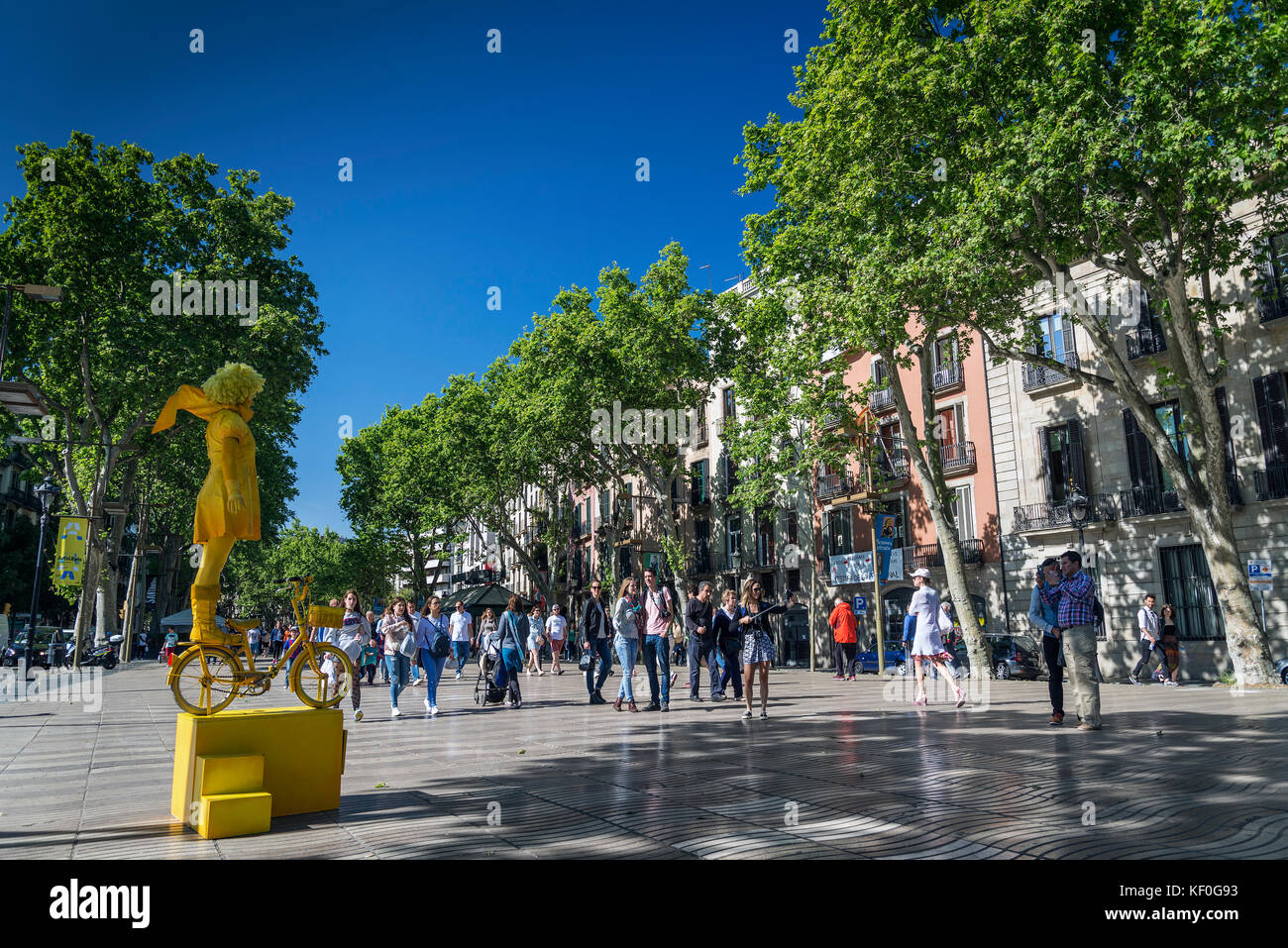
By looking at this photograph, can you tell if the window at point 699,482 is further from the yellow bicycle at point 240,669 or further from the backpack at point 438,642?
the yellow bicycle at point 240,669

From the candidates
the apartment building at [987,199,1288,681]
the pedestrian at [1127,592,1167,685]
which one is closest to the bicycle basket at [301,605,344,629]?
the apartment building at [987,199,1288,681]

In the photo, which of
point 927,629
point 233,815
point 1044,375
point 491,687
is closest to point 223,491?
point 233,815

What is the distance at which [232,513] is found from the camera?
6.30 m

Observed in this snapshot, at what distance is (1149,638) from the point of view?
20.5 metres

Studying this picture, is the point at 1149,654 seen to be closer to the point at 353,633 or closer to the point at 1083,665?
the point at 1083,665

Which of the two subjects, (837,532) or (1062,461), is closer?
(1062,461)

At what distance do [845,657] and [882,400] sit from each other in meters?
12.3

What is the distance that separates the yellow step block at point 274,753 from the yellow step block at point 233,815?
16 cm

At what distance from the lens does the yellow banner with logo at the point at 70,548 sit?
22.2 metres

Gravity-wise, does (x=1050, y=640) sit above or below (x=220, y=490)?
below

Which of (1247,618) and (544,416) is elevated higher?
(544,416)
